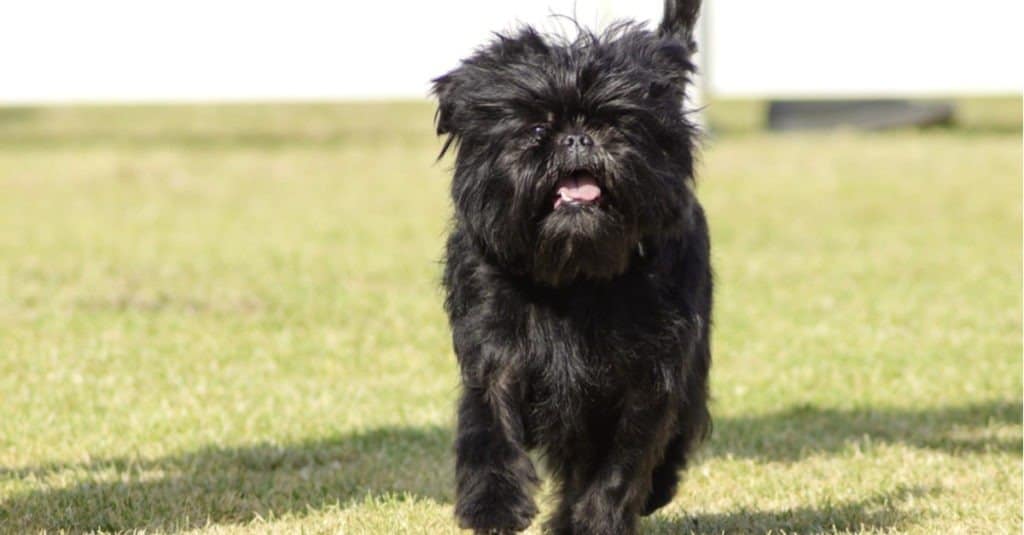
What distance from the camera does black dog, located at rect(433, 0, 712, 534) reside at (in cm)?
422

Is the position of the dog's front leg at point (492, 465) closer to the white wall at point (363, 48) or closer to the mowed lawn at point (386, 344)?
the mowed lawn at point (386, 344)

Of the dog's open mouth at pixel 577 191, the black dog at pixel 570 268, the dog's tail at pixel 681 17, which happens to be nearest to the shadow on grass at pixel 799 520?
the black dog at pixel 570 268

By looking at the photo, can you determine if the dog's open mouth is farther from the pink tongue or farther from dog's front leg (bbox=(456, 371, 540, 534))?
dog's front leg (bbox=(456, 371, 540, 534))

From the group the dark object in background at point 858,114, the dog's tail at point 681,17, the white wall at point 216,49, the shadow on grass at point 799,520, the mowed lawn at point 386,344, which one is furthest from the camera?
the dark object in background at point 858,114

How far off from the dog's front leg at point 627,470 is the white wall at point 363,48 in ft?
39.6

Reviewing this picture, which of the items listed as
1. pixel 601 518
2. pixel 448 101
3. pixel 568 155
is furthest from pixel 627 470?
pixel 448 101

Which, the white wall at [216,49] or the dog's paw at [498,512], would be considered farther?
the white wall at [216,49]

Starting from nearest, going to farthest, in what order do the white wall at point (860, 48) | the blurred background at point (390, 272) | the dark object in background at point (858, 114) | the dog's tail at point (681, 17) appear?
the dog's tail at point (681, 17)
the blurred background at point (390, 272)
the white wall at point (860, 48)
the dark object in background at point (858, 114)

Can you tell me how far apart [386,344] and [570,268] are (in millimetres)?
4752

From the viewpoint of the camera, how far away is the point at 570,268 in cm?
431

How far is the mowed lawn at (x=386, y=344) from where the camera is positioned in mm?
5535

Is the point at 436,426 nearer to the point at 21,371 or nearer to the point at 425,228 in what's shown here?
the point at 21,371

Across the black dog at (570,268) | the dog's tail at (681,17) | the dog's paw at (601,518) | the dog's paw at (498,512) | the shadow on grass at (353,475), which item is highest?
the dog's tail at (681,17)

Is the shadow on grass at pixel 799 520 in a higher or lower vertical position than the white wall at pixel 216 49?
lower
